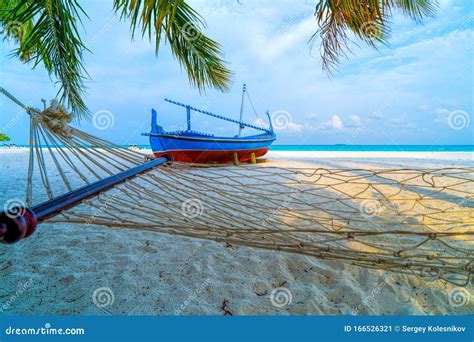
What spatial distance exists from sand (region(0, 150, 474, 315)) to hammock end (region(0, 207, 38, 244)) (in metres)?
0.38

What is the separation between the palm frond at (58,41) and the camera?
86.0 inches

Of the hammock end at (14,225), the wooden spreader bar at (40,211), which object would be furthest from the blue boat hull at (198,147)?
the hammock end at (14,225)

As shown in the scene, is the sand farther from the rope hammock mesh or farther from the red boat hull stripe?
the red boat hull stripe

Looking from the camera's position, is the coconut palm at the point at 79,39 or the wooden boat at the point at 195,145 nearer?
the coconut palm at the point at 79,39

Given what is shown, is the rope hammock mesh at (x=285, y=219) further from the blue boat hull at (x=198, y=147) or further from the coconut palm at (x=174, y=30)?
the blue boat hull at (x=198, y=147)

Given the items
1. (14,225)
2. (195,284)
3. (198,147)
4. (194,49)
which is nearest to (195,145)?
(198,147)

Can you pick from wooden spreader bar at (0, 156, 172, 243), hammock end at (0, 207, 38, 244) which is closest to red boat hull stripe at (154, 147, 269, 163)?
wooden spreader bar at (0, 156, 172, 243)

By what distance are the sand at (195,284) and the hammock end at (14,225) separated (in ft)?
1.23

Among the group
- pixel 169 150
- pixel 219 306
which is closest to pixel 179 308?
pixel 219 306

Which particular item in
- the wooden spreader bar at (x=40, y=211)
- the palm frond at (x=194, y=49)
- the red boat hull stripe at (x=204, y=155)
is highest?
the palm frond at (x=194, y=49)

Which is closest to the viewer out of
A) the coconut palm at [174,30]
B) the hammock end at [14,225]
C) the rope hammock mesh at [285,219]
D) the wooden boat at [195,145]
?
the hammock end at [14,225]

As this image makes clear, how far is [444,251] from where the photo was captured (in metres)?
1.30

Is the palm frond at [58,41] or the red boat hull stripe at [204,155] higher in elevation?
the palm frond at [58,41]

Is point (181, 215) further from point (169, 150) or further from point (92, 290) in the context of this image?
point (169, 150)
